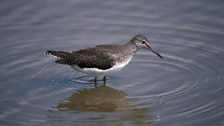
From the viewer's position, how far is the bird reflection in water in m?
13.1

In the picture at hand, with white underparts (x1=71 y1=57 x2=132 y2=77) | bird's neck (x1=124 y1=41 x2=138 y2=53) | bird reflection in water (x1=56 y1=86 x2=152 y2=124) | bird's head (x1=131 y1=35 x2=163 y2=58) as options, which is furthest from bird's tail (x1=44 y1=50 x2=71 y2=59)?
bird's head (x1=131 y1=35 x2=163 y2=58)

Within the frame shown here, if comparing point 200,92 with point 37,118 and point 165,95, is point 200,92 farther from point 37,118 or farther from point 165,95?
point 37,118

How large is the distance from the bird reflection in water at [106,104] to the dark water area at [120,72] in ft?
0.07

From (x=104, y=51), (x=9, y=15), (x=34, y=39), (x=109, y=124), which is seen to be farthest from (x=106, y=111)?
(x=9, y=15)

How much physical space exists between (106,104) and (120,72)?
170 centimetres

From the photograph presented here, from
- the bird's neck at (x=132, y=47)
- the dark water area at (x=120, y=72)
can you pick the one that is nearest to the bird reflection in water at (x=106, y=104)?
the dark water area at (x=120, y=72)

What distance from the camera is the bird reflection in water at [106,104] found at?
13.1m

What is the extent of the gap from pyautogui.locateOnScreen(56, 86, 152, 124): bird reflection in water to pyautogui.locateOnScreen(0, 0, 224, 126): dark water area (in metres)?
0.02

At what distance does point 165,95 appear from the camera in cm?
1390

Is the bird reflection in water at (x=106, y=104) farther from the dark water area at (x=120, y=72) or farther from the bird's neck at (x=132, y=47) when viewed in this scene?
the bird's neck at (x=132, y=47)

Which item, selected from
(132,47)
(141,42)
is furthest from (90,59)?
(141,42)

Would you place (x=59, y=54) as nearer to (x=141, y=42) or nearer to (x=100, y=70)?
(x=100, y=70)

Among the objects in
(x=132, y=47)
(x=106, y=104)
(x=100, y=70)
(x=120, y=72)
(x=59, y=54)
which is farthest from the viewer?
(x=120, y=72)

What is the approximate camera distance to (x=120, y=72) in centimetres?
1541
